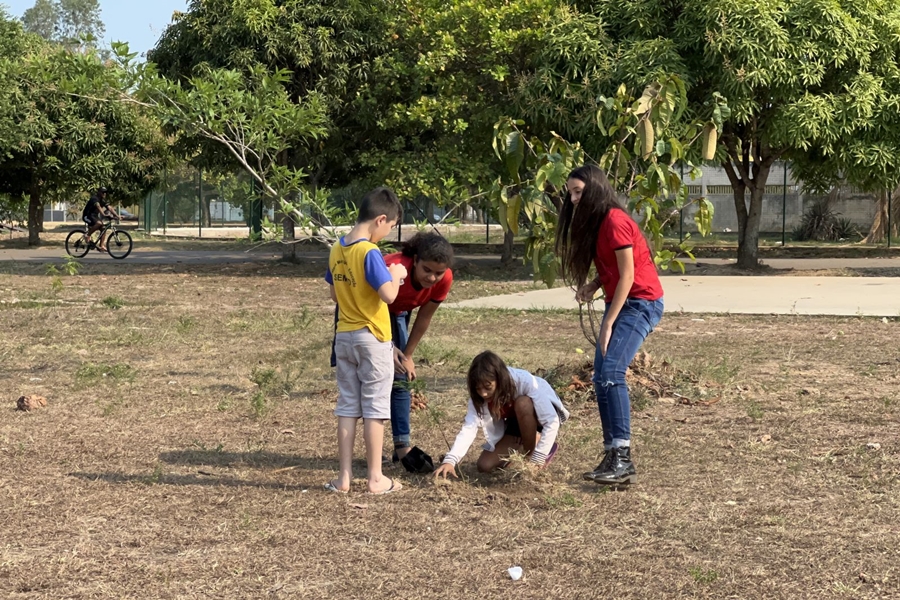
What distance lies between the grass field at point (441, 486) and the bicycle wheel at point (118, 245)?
45.6 feet

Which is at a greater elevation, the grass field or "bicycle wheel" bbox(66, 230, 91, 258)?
"bicycle wheel" bbox(66, 230, 91, 258)

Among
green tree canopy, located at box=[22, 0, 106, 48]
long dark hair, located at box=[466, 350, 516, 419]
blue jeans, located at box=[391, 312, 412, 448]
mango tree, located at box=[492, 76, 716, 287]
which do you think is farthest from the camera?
green tree canopy, located at box=[22, 0, 106, 48]

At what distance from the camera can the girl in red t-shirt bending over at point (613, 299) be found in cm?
523

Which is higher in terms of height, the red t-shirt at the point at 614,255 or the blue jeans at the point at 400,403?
the red t-shirt at the point at 614,255

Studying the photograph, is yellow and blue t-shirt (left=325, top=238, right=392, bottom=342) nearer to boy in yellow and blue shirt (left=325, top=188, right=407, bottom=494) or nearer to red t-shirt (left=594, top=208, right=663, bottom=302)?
boy in yellow and blue shirt (left=325, top=188, right=407, bottom=494)

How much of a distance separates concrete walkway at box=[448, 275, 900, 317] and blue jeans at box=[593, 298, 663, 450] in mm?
8085

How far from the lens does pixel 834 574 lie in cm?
404

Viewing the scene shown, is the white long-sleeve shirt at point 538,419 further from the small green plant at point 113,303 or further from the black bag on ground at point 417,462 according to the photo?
the small green plant at point 113,303

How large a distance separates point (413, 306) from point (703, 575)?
221 cm

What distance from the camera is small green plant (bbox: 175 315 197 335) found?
11401mm

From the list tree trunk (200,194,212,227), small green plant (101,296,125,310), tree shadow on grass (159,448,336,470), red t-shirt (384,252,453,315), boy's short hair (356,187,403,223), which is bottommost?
tree shadow on grass (159,448,336,470)

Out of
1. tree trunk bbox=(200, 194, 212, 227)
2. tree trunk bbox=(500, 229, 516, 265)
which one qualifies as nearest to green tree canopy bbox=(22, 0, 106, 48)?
tree trunk bbox=(200, 194, 212, 227)

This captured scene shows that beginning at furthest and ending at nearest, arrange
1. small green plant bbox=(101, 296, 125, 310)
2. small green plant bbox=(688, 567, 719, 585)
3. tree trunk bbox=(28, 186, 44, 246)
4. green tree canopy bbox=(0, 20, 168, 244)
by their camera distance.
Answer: tree trunk bbox=(28, 186, 44, 246), green tree canopy bbox=(0, 20, 168, 244), small green plant bbox=(101, 296, 125, 310), small green plant bbox=(688, 567, 719, 585)

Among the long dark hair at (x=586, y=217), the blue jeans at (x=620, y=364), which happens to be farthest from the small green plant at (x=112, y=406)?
the blue jeans at (x=620, y=364)
